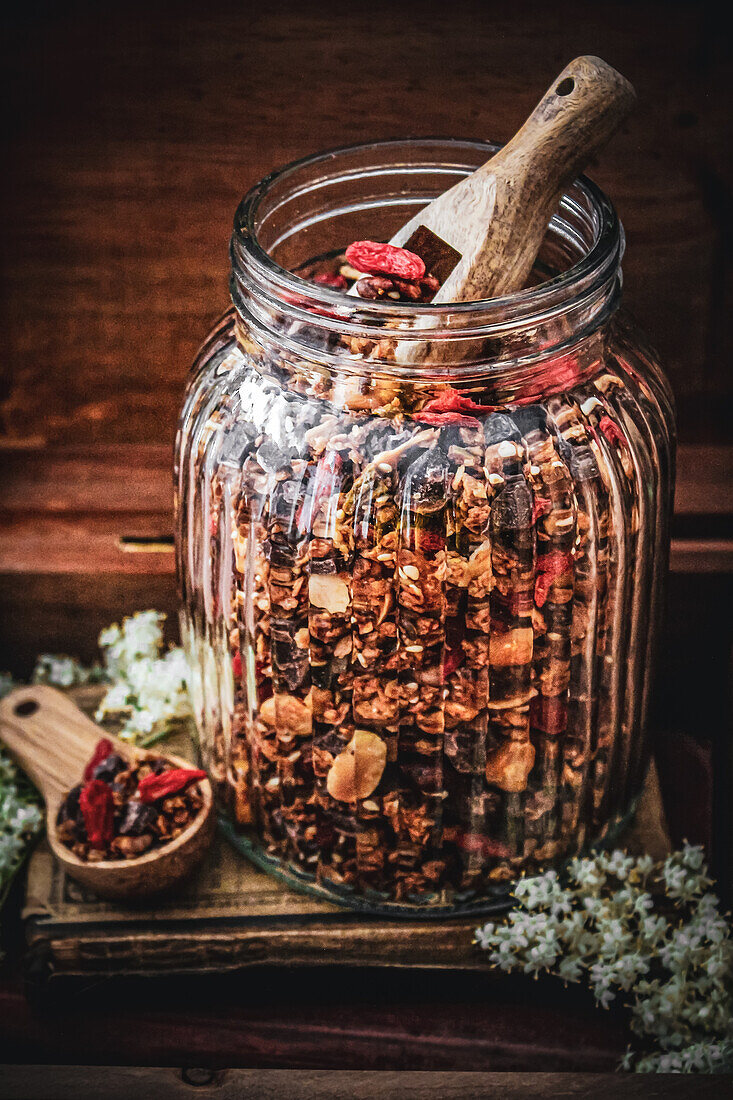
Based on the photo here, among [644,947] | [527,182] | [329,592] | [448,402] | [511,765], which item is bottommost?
[644,947]

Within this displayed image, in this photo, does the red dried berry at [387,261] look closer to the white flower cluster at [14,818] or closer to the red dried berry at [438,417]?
the red dried berry at [438,417]

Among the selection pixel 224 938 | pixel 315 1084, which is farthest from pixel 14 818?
pixel 315 1084

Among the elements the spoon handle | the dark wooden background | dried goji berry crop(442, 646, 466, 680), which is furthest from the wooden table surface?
dried goji berry crop(442, 646, 466, 680)

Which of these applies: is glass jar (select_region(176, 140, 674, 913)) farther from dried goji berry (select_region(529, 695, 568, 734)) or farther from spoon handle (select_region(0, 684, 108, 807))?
spoon handle (select_region(0, 684, 108, 807))

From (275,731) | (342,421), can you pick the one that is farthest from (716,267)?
(275,731)

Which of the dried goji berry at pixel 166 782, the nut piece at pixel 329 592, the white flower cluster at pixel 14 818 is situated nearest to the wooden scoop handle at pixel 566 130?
the nut piece at pixel 329 592

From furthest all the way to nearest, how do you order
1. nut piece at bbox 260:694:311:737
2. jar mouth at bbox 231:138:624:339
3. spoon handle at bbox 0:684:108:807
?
spoon handle at bbox 0:684:108:807 < nut piece at bbox 260:694:311:737 < jar mouth at bbox 231:138:624:339

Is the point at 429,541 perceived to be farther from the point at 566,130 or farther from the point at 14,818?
the point at 14,818
